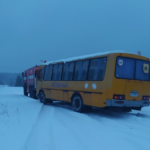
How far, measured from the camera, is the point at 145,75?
8.52m

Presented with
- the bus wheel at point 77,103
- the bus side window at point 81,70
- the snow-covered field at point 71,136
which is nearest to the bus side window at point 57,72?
the bus side window at point 81,70

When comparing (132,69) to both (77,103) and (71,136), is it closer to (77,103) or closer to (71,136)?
(77,103)

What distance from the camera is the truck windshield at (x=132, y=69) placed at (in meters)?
7.64

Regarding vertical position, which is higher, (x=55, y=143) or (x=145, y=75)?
(x=145, y=75)

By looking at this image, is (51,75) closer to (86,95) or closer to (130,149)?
(86,95)

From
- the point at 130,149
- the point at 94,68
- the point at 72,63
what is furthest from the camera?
the point at 72,63

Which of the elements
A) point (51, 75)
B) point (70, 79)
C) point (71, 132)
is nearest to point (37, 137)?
point (71, 132)

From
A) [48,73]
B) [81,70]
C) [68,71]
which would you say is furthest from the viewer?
[48,73]

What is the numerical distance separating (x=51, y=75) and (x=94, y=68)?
4384 mm

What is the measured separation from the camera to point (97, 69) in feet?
27.1

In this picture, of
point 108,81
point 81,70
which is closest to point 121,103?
point 108,81

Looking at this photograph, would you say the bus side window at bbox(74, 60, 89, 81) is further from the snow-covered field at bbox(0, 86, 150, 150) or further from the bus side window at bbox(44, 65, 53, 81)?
the snow-covered field at bbox(0, 86, 150, 150)

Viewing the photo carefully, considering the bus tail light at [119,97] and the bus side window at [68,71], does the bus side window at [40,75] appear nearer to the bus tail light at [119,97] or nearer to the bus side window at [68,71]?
the bus side window at [68,71]

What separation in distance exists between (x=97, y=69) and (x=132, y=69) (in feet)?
5.02
